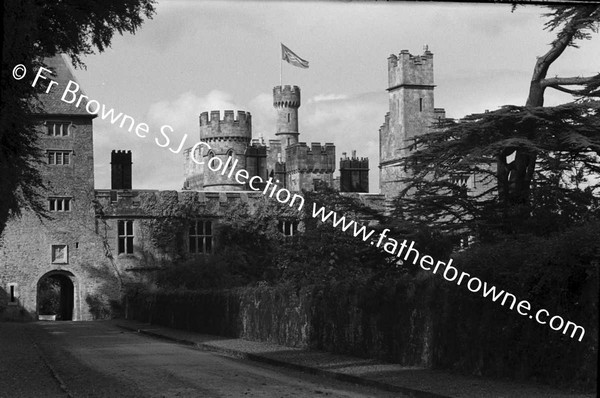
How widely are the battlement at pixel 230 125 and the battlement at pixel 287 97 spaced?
92.6 ft

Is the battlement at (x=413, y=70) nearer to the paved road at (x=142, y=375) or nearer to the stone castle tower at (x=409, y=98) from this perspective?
the stone castle tower at (x=409, y=98)

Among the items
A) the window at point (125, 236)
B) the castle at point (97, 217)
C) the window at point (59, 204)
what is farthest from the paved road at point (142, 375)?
the window at point (125, 236)

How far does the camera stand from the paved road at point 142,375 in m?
16.7

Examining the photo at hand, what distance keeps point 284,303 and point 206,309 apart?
9236 millimetres

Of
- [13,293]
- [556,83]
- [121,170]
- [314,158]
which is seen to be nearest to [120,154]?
[121,170]

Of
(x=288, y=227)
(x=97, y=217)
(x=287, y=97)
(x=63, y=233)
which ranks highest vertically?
(x=287, y=97)

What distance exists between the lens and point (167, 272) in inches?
2288

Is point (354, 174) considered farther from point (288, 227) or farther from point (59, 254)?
point (59, 254)

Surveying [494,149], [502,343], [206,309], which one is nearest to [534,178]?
[494,149]

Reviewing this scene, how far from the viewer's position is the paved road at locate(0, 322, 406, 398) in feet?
54.7

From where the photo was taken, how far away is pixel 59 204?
61812 millimetres

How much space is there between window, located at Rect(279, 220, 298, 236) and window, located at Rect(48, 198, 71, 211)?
1184 cm

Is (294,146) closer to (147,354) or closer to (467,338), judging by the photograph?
(147,354)

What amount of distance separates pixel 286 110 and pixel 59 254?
179 ft
